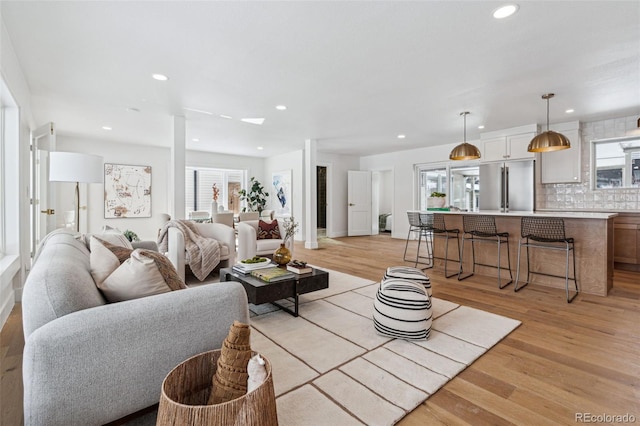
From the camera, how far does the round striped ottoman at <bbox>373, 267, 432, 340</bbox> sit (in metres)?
2.24

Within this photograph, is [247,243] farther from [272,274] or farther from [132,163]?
[132,163]

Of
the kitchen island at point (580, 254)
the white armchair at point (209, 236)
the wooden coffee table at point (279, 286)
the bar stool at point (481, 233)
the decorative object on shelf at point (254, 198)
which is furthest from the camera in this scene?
the decorative object on shelf at point (254, 198)

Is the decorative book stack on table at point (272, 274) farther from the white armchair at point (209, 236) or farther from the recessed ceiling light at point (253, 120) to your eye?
the recessed ceiling light at point (253, 120)

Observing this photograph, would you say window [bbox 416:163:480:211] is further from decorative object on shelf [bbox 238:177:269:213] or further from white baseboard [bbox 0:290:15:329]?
white baseboard [bbox 0:290:15:329]

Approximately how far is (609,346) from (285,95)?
13.2 feet

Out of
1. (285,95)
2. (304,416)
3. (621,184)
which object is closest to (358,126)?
(285,95)

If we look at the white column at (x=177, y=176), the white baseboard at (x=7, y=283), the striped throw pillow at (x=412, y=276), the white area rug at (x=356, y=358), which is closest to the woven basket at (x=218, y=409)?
the white area rug at (x=356, y=358)

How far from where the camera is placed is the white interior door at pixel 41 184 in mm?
3475

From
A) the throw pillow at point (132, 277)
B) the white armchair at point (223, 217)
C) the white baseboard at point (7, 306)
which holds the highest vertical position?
the white armchair at point (223, 217)

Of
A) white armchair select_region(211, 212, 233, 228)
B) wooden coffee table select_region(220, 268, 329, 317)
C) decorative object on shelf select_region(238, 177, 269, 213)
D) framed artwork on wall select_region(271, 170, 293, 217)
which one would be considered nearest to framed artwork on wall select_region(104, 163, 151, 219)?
white armchair select_region(211, 212, 233, 228)

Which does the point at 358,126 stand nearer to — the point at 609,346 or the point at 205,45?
the point at 205,45

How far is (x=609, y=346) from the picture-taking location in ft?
7.29

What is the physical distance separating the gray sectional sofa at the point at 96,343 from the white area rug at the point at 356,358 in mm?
643

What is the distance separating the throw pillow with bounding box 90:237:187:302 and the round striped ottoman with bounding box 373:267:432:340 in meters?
1.50
